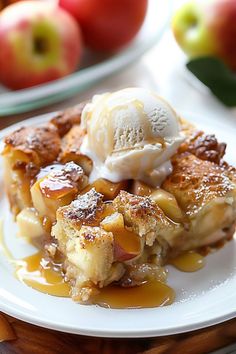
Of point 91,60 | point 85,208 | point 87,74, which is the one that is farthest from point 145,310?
point 91,60

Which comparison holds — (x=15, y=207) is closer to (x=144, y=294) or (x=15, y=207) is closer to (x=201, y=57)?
(x=144, y=294)

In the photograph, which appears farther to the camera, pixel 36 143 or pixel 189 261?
pixel 36 143

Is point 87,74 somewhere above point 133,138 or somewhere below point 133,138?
below

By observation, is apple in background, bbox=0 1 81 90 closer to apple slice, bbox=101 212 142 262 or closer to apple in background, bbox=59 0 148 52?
apple in background, bbox=59 0 148 52

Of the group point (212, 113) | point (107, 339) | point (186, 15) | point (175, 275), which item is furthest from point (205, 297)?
point (186, 15)

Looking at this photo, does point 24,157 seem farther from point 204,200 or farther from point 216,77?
point 216,77

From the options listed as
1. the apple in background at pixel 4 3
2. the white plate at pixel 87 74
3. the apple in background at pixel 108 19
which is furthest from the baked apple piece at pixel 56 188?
the apple in background at pixel 4 3

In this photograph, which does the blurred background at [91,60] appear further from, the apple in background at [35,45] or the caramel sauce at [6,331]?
the caramel sauce at [6,331]
